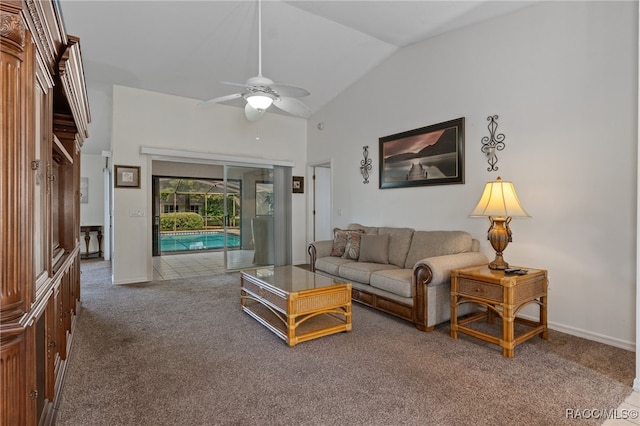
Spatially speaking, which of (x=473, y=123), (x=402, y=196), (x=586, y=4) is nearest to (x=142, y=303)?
(x=402, y=196)

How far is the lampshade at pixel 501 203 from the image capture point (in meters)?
2.85

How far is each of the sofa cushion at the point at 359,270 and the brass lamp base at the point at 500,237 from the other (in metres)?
1.18

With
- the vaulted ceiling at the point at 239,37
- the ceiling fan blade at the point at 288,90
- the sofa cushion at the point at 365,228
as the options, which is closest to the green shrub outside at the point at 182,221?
the vaulted ceiling at the point at 239,37

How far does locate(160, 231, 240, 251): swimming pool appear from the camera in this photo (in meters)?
9.30

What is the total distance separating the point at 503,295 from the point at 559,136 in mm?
1600

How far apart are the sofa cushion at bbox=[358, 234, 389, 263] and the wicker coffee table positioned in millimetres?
996

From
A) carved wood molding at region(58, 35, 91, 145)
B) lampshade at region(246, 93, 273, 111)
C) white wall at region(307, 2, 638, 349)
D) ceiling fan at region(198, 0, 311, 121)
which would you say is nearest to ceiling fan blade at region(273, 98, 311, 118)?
ceiling fan at region(198, 0, 311, 121)

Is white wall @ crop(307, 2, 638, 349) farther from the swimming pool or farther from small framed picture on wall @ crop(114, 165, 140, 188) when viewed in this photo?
the swimming pool

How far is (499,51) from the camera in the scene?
136 inches

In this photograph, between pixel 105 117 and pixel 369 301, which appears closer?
pixel 369 301

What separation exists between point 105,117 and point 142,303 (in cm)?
368

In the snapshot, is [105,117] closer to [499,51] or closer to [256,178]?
[256,178]

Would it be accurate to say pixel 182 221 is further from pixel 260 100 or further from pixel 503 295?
pixel 503 295

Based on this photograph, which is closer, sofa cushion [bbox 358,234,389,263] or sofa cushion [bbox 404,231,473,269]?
sofa cushion [bbox 404,231,473,269]
